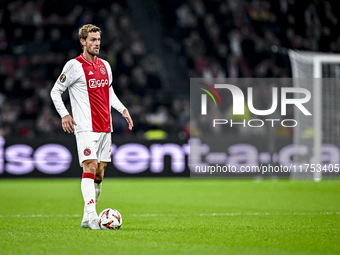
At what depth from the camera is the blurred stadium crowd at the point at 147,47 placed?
594 inches

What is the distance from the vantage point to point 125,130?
14.8 m

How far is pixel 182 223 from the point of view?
5410 millimetres

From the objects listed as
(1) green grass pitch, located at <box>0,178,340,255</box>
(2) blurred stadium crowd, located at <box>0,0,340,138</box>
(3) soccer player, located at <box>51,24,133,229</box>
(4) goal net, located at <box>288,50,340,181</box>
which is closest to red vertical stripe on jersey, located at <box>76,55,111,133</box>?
(3) soccer player, located at <box>51,24,133,229</box>

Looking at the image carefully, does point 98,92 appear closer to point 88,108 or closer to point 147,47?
point 88,108

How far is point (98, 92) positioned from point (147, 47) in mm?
13858

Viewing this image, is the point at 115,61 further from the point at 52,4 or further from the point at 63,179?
the point at 63,179

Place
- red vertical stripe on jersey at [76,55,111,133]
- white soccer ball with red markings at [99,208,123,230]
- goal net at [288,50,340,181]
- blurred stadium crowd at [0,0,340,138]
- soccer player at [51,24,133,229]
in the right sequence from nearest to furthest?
white soccer ball with red markings at [99,208,123,230] → soccer player at [51,24,133,229] → red vertical stripe on jersey at [76,55,111,133] → goal net at [288,50,340,181] → blurred stadium crowd at [0,0,340,138]

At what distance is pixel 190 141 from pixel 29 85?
5.92m

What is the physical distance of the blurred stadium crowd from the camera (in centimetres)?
1509

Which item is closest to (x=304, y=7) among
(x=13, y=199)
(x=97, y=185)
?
(x=13, y=199)

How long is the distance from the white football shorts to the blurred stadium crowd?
29.0ft

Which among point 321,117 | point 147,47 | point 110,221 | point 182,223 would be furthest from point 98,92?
point 147,47

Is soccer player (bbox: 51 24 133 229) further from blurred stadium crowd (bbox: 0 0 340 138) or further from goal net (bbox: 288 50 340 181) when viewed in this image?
blurred stadium crowd (bbox: 0 0 340 138)

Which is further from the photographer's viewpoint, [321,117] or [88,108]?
[321,117]
